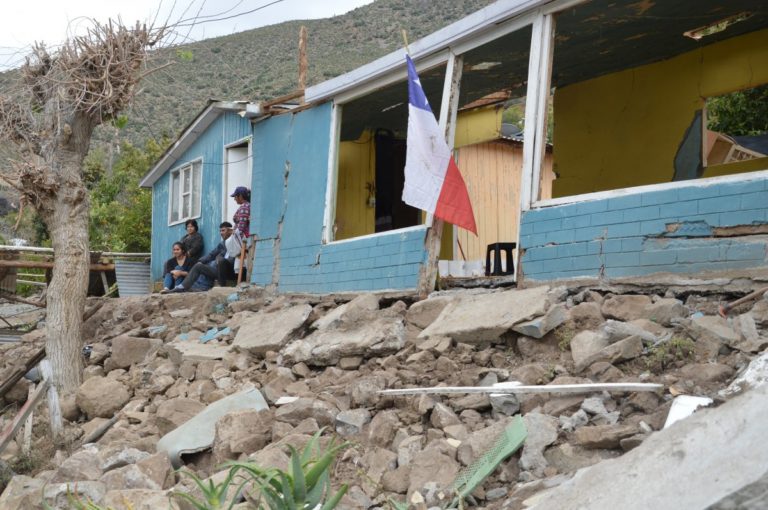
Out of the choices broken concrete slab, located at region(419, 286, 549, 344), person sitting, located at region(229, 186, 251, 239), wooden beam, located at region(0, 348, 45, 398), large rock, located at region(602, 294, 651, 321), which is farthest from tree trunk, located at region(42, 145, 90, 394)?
large rock, located at region(602, 294, 651, 321)

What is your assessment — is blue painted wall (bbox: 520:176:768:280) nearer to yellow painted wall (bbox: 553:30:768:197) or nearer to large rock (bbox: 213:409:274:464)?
large rock (bbox: 213:409:274:464)

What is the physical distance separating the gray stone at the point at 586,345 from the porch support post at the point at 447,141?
2.49 meters

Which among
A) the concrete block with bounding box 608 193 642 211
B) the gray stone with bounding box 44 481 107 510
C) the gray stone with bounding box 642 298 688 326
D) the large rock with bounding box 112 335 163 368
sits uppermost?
the concrete block with bounding box 608 193 642 211

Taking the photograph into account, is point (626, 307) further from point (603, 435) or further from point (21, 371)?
point (21, 371)

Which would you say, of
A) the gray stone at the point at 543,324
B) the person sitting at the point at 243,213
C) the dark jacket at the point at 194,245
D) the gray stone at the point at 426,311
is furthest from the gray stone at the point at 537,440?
the dark jacket at the point at 194,245

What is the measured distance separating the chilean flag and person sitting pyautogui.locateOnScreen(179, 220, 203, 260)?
648 centimetres

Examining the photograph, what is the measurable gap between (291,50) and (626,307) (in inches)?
1531

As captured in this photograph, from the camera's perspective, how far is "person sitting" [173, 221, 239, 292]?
11836 mm

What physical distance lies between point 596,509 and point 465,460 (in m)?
1.59

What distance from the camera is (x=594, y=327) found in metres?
5.60

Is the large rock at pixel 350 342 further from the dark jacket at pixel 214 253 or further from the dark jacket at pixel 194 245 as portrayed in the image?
the dark jacket at pixel 194 245

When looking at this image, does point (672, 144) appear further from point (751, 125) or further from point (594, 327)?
point (594, 327)

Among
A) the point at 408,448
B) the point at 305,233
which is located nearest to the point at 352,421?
the point at 408,448

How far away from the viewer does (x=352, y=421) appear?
5508mm
